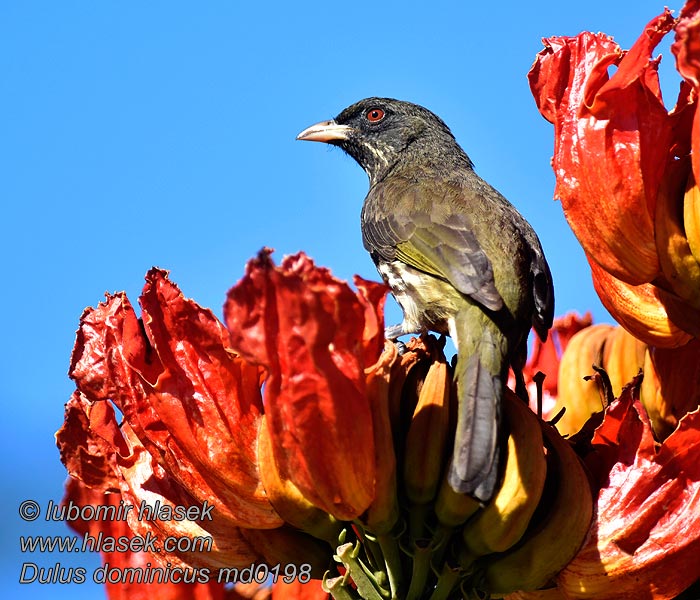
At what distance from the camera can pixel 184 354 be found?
7.99ft

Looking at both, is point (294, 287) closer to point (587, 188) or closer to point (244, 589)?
point (587, 188)

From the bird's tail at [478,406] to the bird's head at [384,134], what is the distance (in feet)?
7.41

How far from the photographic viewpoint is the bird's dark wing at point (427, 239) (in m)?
3.68

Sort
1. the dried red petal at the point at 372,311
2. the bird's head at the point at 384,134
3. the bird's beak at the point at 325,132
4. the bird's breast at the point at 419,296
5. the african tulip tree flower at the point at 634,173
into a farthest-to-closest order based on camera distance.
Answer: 1. the bird's beak at the point at 325,132
2. the bird's head at the point at 384,134
3. the bird's breast at the point at 419,296
4. the african tulip tree flower at the point at 634,173
5. the dried red petal at the point at 372,311

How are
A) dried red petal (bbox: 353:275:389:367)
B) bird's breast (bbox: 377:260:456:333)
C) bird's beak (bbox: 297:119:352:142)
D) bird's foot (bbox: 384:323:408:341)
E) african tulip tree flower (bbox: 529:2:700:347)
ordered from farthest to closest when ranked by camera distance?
bird's beak (bbox: 297:119:352:142), bird's foot (bbox: 384:323:408:341), bird's breast (bbox: 377:260:456:333), african tulip tree flower (bbox: 529:2:700:347), dried red petal (bbox: 353:275:389:367)

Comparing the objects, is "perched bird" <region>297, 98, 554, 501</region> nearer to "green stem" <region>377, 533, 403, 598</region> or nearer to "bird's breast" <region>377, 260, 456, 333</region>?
"bird's breast" <region>377, 260, 456, 333</region>

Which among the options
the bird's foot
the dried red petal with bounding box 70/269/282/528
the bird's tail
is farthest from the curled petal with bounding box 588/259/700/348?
the bird's foot

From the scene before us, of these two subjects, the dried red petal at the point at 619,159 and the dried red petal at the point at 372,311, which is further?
the dried red petal at the point at 619,159

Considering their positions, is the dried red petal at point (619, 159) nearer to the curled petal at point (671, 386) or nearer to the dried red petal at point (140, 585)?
the curled petal at point (671, 386)

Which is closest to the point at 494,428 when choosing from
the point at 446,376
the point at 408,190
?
the point at 446,376

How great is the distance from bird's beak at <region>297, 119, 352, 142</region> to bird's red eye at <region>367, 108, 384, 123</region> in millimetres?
127

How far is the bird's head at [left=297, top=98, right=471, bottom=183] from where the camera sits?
221 inches

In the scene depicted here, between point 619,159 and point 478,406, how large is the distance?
666 millimetres

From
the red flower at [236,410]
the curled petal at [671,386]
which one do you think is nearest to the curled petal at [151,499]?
the red flower at [236,410]
